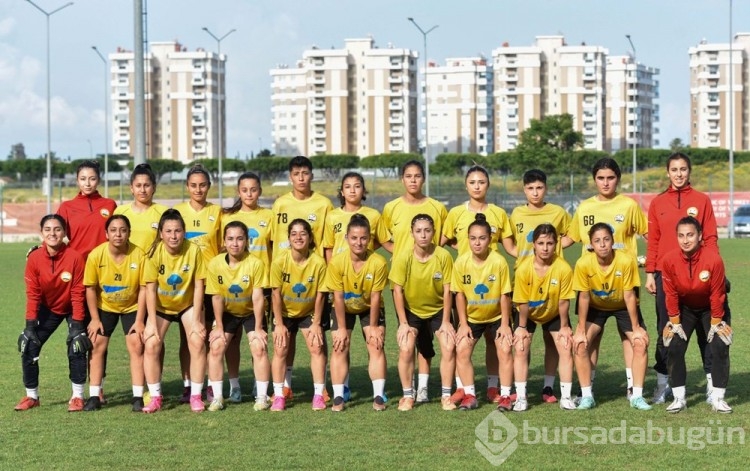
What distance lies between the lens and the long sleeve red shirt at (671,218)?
870 centimetres

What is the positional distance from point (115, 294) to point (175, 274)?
19.7 inches

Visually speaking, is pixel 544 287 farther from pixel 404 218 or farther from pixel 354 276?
pixel 354 276

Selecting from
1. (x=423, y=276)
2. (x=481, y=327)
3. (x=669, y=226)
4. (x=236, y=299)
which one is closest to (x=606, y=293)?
(x=669, y=226)

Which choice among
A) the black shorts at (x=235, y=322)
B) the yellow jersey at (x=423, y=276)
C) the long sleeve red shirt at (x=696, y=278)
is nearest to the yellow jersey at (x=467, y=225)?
the yellow jersey at (x=423, y=276)

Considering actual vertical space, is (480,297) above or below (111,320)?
above

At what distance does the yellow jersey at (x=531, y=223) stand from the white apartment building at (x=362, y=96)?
112 meters

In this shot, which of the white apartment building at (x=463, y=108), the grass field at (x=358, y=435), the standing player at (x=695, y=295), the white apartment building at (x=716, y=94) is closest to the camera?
the grass field at (x=358, y=435)

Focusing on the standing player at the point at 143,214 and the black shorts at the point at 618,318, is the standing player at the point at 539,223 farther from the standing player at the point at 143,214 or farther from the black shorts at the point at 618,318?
the standing player at the point at 143,214

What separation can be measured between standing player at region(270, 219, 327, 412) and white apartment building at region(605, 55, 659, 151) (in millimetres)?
121591

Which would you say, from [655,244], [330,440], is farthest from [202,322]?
[655,244]

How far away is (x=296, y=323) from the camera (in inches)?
355

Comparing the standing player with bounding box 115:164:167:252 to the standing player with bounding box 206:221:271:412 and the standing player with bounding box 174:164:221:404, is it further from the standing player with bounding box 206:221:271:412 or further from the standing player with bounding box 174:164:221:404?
the standing player with bounding box 206:221:271:412

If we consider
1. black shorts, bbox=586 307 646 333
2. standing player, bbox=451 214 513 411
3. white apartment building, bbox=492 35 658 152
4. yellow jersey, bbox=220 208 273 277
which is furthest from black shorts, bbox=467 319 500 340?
white apartment building, bbox=492 35 658 152

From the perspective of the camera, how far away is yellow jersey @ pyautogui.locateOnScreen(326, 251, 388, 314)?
8.69 m
